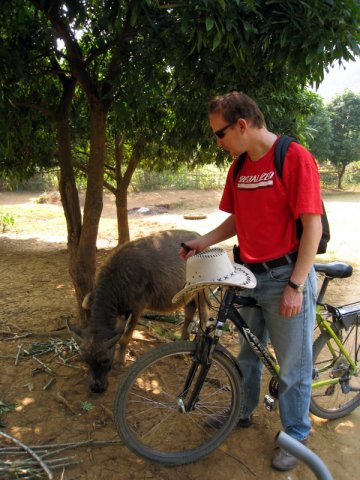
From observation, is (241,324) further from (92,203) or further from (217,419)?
(92,203)

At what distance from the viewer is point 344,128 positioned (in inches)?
1104

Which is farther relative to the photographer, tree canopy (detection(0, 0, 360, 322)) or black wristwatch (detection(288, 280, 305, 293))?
tree canopy (detection(0, 0, 360, 322))

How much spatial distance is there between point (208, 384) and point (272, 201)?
80.6 inches

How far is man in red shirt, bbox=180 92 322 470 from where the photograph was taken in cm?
232

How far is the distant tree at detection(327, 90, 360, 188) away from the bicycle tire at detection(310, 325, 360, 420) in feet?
85.8

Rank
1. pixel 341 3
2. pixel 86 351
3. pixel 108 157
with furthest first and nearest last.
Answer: pixel 108 157 < pixel 86 351 < pixel 341 3

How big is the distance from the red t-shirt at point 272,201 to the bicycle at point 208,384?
1.25 ft

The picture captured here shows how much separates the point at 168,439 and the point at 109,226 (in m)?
12.4

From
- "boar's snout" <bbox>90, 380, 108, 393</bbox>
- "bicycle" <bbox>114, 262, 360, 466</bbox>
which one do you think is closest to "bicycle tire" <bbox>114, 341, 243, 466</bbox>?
"bicycle" <bbox>114, 262, 360, 466</bbox>

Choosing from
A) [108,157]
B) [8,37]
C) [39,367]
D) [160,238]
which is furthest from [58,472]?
[108,157]

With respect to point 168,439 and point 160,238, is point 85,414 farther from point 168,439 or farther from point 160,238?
point 160,238

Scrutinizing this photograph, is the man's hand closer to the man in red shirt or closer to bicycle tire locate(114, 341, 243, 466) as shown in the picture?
the man in red shirt

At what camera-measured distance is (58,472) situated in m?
2.77

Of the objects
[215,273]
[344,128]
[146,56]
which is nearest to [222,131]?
[215,273]
